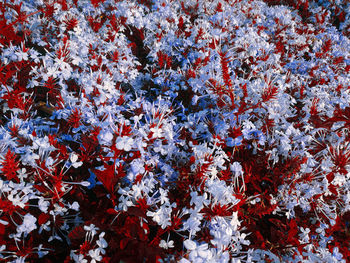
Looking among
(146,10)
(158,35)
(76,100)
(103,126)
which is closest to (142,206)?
(103,126)

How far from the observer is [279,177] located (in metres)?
2.24

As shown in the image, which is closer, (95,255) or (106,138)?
(95,255)

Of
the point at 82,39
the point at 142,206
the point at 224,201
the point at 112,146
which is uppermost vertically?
the point at 82,39

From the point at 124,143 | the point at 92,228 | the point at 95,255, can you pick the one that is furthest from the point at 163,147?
the point at 95,255

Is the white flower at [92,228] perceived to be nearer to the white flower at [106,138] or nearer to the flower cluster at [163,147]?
the flower cluster at [163,147]

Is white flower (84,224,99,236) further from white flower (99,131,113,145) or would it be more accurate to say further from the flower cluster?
white flower (99,131,113,145)

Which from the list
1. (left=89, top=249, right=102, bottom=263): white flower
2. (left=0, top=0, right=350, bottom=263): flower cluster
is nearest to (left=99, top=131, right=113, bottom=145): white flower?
(left=0, top=0, right=350, bottom=263): flower cluster

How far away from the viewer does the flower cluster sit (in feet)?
5.21

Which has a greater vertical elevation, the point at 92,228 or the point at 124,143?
the point at 124,143

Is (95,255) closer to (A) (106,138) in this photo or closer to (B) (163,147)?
(A) (106,138)

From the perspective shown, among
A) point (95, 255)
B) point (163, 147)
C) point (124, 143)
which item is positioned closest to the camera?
point (95, 255)

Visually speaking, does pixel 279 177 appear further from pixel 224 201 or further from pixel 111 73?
pixel 111 73

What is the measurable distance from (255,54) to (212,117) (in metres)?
1.48

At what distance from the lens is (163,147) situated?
2.14m
